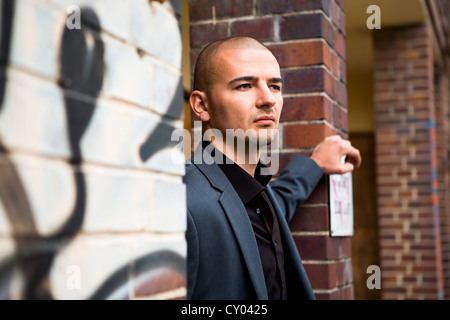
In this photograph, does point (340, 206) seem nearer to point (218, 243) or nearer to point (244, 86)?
point (244, 86)

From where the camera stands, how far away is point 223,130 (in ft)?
7.34

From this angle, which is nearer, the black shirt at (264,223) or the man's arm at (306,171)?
the black shirt at (264,223)

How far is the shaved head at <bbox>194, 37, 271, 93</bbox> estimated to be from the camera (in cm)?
225

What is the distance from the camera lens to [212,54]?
7.48 ft

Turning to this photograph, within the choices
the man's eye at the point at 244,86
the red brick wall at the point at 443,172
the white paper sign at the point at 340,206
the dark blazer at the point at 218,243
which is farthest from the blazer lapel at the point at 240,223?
the red brick wall at the point at 443,172

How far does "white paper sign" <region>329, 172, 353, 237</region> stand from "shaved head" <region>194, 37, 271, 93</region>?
87cm

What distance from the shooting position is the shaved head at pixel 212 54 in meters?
2.25

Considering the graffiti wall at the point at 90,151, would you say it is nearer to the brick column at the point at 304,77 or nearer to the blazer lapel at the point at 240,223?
the blazer lapel at the point at 240,223

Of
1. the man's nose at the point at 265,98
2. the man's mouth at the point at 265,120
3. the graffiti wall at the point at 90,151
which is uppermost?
the man's nose at the point at 265,98

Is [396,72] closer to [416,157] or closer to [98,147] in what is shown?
[416,157]

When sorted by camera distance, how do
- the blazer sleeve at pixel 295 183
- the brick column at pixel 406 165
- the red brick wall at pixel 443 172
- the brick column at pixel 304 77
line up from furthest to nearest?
the red brick wall at pixel 443 172
the brick column at pixel 406 165
the brick column at pixel 304 77
the blazer sleeve at pixel 295 183

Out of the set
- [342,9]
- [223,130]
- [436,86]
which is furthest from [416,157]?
[223,130]

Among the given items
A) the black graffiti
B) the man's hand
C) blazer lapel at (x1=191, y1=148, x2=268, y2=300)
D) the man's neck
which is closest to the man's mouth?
the man's neck

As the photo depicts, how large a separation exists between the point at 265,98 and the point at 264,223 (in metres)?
0.46
